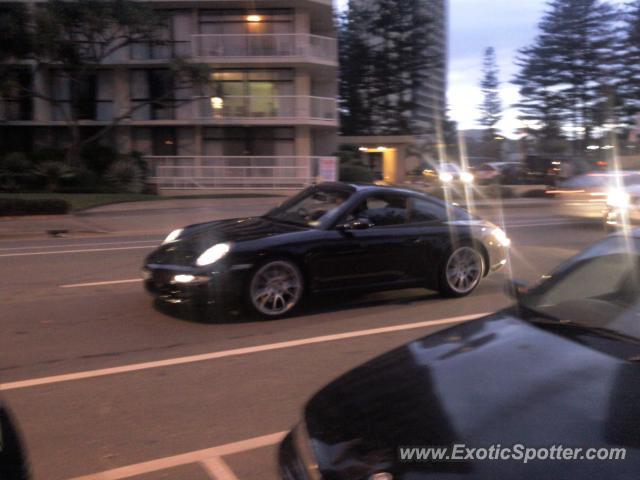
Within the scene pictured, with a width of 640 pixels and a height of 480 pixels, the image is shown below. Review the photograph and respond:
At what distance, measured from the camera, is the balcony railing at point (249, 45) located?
100ft

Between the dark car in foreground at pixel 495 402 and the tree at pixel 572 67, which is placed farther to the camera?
the tree at pixel 572 67

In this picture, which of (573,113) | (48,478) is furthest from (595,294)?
(573,113)

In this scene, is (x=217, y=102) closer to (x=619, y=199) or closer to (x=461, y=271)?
(x=619, y=199)

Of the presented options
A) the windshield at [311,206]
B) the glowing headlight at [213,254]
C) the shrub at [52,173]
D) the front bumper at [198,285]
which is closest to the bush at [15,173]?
the shrub at [52,173]

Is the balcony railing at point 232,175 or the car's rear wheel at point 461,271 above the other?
the balcony railing at point 232,175

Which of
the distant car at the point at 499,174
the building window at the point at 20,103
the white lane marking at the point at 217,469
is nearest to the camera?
the white lane marking at the point at 217,469

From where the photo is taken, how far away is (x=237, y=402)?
4.88 meters

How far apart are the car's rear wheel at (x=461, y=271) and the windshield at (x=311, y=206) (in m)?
1.56

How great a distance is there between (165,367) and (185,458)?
172cm

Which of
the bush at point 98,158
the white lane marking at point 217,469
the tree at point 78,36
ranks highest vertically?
the tree at point 78,36

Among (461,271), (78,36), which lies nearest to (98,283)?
(461,271)

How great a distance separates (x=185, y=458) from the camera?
4.00m

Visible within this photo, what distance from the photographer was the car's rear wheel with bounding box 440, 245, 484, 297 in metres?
8.31

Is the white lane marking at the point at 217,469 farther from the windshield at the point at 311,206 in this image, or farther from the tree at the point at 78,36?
the tree at the point at 78,36
